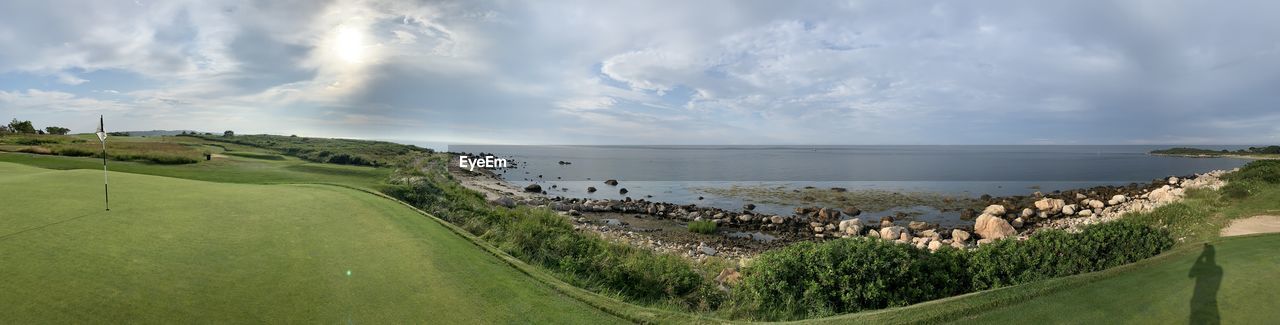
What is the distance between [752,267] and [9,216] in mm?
12426

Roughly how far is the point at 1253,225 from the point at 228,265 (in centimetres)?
1839

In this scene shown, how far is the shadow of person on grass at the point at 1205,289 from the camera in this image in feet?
18.6

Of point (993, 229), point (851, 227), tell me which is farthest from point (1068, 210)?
point (851, 227)

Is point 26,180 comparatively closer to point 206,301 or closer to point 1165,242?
point 206,301

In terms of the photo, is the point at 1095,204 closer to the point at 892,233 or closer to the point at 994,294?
the point at 892,233

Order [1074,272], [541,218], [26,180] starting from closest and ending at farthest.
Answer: [1074,272], [26,180], [541,218]

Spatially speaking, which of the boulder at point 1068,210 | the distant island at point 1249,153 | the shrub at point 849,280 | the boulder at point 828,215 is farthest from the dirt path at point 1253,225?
the distant island at point 1249,153

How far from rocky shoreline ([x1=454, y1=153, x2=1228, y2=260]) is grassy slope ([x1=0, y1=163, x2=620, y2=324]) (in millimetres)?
11987

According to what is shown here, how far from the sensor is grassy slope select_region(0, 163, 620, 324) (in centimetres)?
566

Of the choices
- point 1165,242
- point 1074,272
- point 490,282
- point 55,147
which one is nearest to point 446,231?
point 490,282

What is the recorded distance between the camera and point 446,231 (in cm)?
1209

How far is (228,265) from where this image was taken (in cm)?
693

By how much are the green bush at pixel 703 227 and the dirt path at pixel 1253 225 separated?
1809cm

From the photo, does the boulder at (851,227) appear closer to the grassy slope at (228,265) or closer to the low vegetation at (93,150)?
the grassy slope at (228,265)
